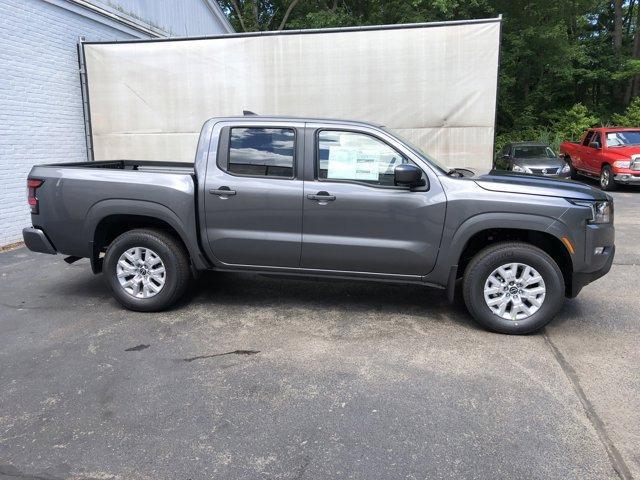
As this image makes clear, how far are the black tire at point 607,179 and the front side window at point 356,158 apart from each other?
12.1 m

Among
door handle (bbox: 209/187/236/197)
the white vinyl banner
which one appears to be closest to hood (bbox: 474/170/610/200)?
door handle (bbox: 209/187/236/197)

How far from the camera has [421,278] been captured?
4.59 meters

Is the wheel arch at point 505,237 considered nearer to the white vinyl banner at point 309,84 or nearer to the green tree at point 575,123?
the white vinyl banner at point 309,84

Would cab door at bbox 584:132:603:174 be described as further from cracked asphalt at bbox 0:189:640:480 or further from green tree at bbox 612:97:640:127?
cracked asphalt at bbox 0:189:640:480

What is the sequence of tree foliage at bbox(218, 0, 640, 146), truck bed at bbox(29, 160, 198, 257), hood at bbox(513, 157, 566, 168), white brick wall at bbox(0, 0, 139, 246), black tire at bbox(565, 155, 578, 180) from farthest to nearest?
tree foliage at bbox(218, 0, 640, 146)
black tire at bbox(565, 155, 578, 180)
hood at bbox(513, 157, 566, 168)
white brick wall at bbox(0, 0, 139, 246)
truck bed at bbox(29, 160, 198, 257)

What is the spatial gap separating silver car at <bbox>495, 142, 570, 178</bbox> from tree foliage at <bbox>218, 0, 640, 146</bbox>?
7507 mm

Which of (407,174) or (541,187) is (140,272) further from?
(541,187)

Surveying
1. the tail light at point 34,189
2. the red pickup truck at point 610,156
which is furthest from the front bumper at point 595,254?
the red pickup truck at point 610,156

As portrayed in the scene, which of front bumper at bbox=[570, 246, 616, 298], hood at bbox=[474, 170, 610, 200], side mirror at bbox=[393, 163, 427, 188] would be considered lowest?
front bumper at bbox=[570, 246, 616, 298]

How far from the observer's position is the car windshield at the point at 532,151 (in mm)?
14673

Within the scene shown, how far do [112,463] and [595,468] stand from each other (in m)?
2.57

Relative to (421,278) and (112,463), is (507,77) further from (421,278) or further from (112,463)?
(112,463)

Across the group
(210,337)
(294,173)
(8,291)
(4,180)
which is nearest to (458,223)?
(294,173)

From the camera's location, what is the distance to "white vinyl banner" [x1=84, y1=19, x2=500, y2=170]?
884cm
